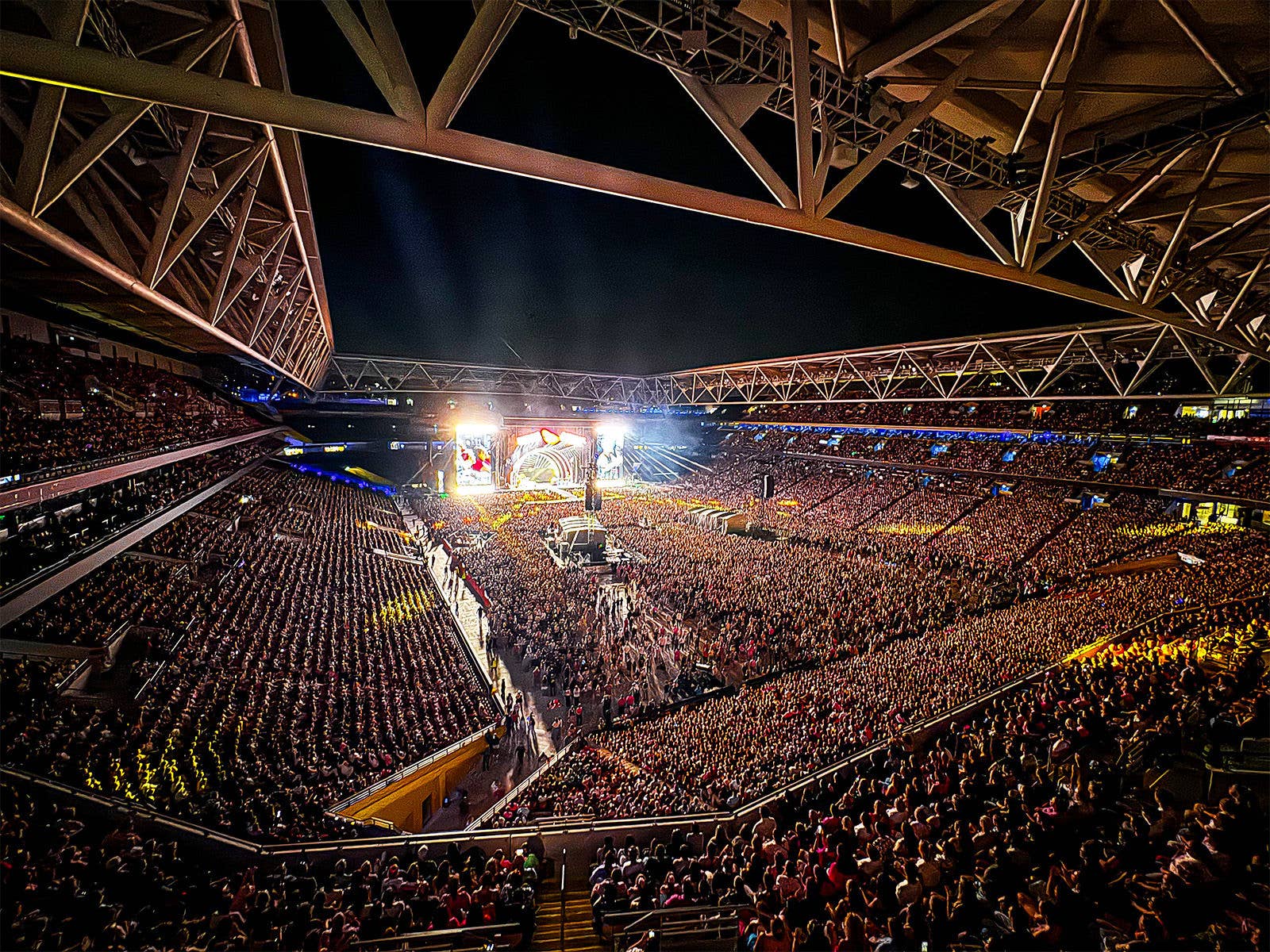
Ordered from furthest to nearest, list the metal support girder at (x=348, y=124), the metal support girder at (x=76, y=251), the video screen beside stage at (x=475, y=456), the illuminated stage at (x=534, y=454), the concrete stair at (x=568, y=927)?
1. the illuminated stage at (x=534, y=454)
2. the video screen beside stage at (x=475, y=456)
3. the concrete stair at (x=568, y=927)
4. the metal support girder at (x=76, y=251)
5. the metal support girder at (x=348, y=124)

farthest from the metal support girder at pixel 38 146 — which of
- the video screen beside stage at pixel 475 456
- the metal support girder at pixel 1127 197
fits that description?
the video screen beside stage at pixel 475 456

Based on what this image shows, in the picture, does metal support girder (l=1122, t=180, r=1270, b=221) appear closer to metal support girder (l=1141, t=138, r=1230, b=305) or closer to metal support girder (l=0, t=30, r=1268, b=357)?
metal support girder (l=1141, t=138, r=1230, b=305)

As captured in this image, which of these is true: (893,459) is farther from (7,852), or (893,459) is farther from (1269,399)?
(7,852)

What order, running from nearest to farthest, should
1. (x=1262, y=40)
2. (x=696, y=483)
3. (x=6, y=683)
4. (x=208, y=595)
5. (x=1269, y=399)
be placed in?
(x=1262, y=40)
(x=6, y=683)
(x=208, y=595)
(x=1269, y=399)
(x=696, y=483)

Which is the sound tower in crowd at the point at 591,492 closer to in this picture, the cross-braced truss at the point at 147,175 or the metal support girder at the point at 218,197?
the cross-braced truss at the point at 147,175

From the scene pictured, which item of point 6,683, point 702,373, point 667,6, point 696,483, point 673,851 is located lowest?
point 673,851

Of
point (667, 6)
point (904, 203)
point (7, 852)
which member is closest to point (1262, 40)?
point (904, 203)

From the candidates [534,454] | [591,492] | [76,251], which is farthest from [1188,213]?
[534,454]
